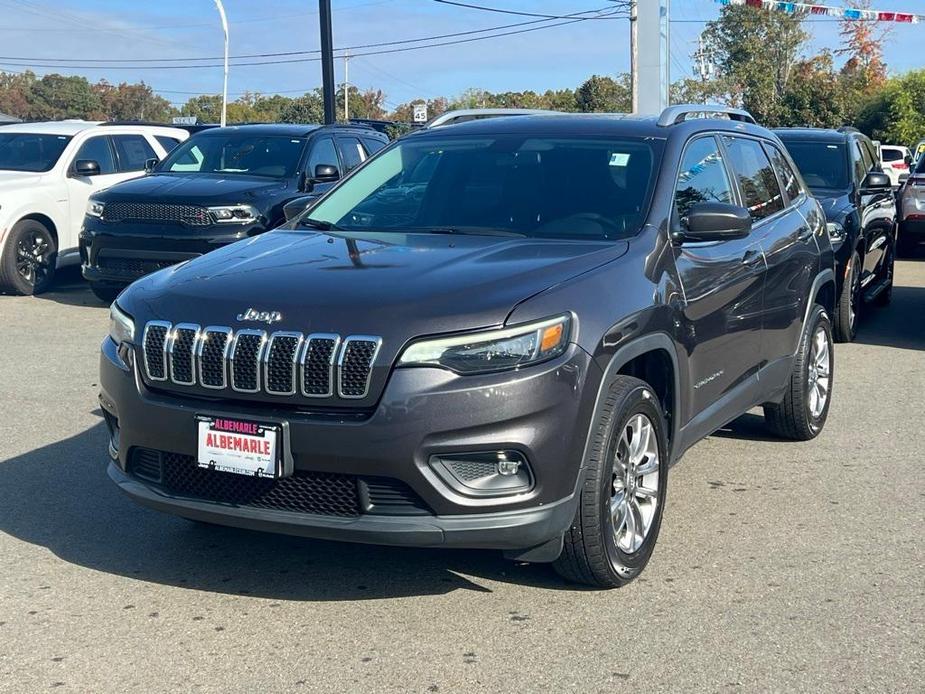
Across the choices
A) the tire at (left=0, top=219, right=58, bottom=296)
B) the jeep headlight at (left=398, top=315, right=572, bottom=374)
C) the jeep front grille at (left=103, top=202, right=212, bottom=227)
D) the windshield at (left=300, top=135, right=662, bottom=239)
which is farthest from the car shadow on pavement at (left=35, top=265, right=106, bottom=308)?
the jeep headlight at (left=398, top=315, right=572, bottom=374)

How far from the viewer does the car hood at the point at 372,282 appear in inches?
158

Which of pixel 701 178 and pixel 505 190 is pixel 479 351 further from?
pixel 701 178

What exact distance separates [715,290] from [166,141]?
11.3m

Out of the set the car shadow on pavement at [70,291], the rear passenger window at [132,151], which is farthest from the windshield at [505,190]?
the rear passenger window at [132,151]

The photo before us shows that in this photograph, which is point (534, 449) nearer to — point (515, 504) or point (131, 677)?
point (515, 504)

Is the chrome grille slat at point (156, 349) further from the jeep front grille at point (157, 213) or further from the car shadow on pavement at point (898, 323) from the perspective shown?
the jeep front grille at point (157, 213)

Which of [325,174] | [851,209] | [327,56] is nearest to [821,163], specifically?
[851,209]

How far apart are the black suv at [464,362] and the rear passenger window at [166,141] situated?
10.1m

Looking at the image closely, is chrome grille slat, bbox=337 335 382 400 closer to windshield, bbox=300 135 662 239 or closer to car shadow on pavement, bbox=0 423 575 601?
car shadow on pavement, bbox=0 423 575 601

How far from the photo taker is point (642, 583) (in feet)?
15.1

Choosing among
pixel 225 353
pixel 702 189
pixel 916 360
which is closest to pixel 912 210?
pixel 916 360

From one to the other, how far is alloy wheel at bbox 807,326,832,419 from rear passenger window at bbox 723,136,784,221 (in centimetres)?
88

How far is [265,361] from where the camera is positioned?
13.2 ft

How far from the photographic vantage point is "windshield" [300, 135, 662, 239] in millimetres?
5160
